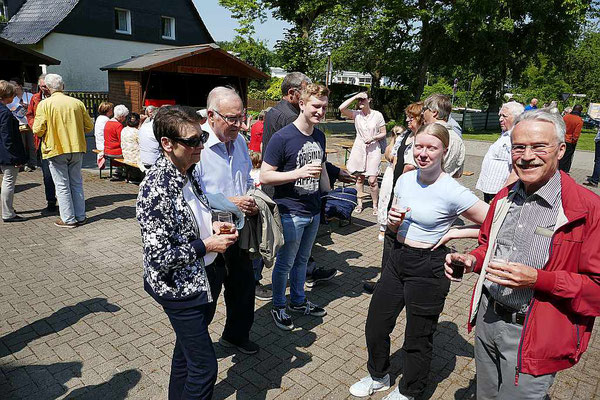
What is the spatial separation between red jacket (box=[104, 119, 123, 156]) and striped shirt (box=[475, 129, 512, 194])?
787 cm

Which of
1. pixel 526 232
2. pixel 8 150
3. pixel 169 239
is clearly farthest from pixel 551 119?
pixel 8 150

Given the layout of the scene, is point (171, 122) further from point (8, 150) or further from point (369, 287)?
point (8, 150)

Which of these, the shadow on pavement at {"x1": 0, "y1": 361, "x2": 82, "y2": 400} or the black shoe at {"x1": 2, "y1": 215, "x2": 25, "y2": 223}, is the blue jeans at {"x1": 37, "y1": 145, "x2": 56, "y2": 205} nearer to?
the black shoe at {"x1": 2, "y1": 215, "x2": 25, "y2": 223}

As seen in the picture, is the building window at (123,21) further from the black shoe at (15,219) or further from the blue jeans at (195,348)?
the blue jeans at (195,348)

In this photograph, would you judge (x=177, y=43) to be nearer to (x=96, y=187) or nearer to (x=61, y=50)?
(x=61, y=50)

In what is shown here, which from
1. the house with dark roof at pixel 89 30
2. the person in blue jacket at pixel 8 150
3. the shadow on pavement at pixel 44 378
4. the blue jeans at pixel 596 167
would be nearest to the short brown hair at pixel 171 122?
the shadow on pavement at pixel 44 378

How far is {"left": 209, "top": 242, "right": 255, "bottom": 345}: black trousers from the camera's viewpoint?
11.0 ft

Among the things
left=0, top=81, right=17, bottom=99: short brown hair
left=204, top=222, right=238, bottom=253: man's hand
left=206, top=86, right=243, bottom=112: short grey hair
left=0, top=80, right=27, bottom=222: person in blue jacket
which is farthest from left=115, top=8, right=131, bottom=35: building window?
left=204, top=222, right=238, bottom=253: man's hand

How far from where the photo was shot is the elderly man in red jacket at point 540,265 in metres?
1.98

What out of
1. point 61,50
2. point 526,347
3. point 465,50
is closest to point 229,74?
point 61,50

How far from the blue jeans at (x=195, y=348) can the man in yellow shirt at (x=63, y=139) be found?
501 cm

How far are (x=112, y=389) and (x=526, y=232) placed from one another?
309 centimetres

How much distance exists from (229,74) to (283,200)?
54.3 feet

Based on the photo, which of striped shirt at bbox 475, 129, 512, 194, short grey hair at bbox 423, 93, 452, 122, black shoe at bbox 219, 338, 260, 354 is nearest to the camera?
black shoe at bbox 219, 338, 260, 354
